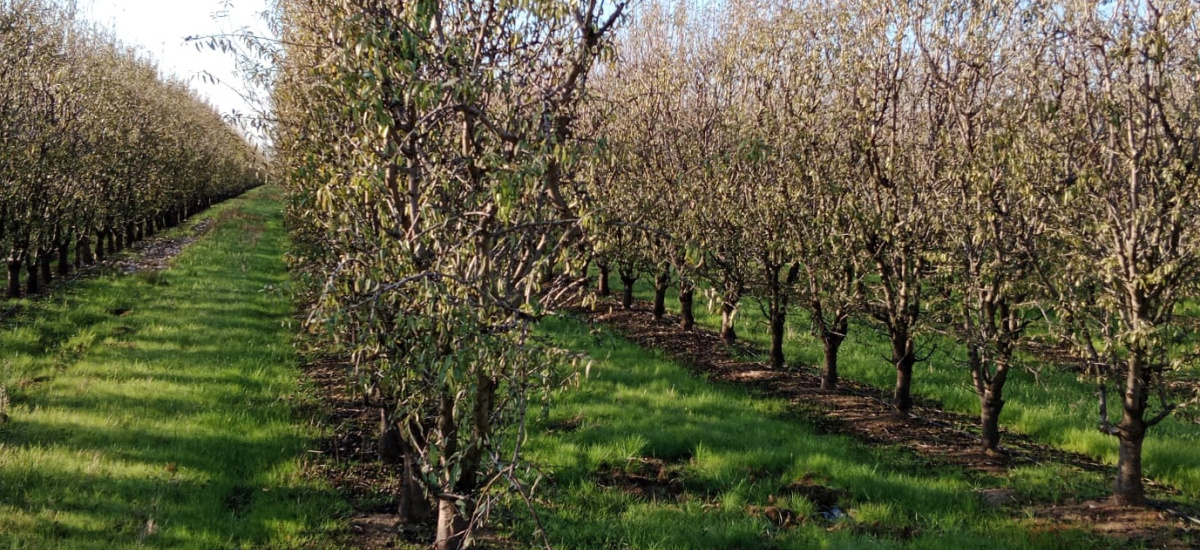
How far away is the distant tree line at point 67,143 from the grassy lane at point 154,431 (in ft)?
7.30

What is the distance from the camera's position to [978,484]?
28.1ft

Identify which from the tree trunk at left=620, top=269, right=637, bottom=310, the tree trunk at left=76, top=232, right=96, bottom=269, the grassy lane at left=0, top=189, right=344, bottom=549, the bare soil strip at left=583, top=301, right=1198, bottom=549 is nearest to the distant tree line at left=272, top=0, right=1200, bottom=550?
the bare soil strip at left=583, top=301, right=1198, bottom=549

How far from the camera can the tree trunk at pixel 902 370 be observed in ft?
35.7

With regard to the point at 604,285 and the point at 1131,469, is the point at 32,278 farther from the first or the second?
the point at 1131,469

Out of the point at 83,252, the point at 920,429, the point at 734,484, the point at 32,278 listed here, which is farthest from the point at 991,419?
the point at 83,252

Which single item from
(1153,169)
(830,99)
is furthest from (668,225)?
(1153,169)

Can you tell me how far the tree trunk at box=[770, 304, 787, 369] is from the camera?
13.1 m

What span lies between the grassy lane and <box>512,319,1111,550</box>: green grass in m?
2.50

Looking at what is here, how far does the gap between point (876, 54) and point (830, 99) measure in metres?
1.36

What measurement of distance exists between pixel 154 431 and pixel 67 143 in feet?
37.6

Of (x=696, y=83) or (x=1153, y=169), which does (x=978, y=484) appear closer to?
(x=1153, y=169)

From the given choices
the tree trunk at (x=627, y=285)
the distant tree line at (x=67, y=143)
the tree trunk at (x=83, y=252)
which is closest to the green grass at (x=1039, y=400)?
the tree trunk at (x=627, y=285)

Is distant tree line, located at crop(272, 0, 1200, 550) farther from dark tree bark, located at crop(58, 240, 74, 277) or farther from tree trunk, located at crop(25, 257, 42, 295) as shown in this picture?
dark tree bark, located at crop(58, 240, 74, 277)

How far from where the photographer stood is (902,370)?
11.0m
